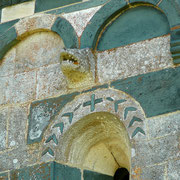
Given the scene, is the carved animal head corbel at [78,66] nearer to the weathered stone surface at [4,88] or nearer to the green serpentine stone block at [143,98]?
the green serpentine stone block at [143,98]

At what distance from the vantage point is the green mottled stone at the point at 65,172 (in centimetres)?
643

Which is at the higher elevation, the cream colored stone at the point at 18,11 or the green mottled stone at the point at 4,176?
the cream colored stone at the point at 18,11

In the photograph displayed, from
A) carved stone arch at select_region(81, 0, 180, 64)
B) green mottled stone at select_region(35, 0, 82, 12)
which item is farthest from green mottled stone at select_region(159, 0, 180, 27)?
green mottled stone at select_region(35, 0, 82, 12)

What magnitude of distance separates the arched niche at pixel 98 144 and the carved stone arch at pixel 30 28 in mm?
1389

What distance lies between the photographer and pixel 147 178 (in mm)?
5836

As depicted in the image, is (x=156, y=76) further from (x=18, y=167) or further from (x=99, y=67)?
(x=18, y=167)

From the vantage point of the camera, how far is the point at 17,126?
6973 millimetres

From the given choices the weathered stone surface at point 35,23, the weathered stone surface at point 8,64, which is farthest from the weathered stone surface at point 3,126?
the weathered stone surface at point 35,23

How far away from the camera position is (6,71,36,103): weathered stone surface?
717cm

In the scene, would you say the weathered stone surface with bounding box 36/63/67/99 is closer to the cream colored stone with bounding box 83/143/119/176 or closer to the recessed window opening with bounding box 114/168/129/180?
the cream colored stone with bounding box 83/143/119/176

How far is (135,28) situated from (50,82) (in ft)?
4.37

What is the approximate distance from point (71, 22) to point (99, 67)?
831 mm

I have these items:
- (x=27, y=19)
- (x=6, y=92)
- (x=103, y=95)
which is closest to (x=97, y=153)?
(x=103, y=95)

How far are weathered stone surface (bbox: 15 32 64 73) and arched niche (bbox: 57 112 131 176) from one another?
3.54 ft
